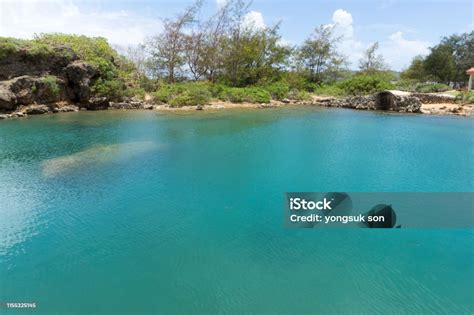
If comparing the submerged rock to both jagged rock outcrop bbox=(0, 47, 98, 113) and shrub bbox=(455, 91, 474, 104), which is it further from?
shrub bbox=(455, 91, 474, 104)

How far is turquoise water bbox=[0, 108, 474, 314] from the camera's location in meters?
4.81

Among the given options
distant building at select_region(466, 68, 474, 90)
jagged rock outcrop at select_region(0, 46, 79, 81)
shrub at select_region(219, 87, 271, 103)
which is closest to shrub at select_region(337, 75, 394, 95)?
distant building at select_region(466, 68, 474, 90)

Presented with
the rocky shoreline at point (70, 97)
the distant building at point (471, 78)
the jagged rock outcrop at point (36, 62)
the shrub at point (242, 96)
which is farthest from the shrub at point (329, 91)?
the jagged rock outcrop at point (36, 62)

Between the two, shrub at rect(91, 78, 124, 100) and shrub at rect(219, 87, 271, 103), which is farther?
shrub at rect(219, 87, 271, 103)

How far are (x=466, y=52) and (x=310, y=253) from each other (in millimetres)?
47612

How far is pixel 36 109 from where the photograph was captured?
21453mm

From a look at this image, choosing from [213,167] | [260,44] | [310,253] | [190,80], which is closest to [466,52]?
[260,44]

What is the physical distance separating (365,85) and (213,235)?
3053 cm

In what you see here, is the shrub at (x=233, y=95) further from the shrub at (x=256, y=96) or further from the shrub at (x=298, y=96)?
the shrub at (x=298, y=96)

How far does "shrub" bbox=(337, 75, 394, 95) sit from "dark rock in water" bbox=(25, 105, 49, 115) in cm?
2755

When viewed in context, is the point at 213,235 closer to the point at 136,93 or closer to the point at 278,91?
the point at 136,93

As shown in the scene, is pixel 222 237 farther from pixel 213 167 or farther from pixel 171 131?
pixel 171 131

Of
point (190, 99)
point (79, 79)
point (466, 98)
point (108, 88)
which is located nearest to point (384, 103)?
point (466, 98)

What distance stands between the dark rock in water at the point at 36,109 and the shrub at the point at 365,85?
27.5m
